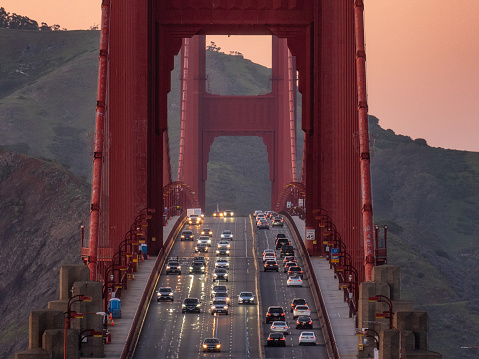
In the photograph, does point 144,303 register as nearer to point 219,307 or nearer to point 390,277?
point 219,307

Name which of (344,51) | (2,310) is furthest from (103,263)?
(2,310)

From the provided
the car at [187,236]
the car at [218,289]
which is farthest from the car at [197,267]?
the car at [187,236]

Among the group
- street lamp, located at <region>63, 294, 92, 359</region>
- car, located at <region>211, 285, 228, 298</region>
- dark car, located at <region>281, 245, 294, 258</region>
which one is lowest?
street lamp, located at <region>63, 294, 92, 359</region>

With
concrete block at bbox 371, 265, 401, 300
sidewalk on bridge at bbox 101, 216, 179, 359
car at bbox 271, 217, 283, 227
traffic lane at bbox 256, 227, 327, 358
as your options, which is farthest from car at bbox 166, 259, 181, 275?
car at bbox 271, 217, 283, 227

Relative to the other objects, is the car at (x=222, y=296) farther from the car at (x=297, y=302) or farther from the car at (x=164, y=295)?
the car at (x=297, y=302)

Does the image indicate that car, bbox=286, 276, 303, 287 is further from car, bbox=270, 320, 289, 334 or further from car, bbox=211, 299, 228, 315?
car, bbox=270, 320, 289, 334

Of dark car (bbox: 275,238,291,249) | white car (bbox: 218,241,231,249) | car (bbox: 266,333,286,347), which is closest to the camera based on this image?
car (bbox: 266,333,286,347)

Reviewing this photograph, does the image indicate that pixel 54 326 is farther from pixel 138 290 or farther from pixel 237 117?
pixel 237 117
